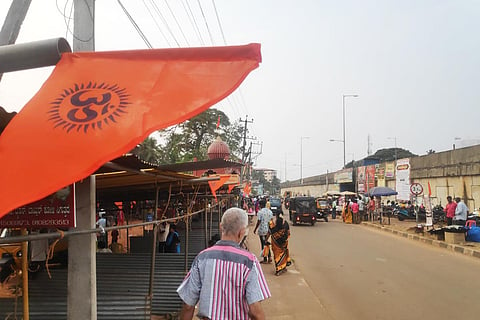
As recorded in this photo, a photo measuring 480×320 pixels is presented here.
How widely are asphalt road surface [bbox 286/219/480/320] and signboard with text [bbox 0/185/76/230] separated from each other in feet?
16.2

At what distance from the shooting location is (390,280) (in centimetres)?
854

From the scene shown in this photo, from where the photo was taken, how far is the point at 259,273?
104 inches

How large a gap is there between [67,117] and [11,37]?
112 inches

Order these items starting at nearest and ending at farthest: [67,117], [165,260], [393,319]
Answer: [67,117] → [393,319] → [165,260]

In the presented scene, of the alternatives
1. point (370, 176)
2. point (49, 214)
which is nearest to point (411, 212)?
point (370, 176)

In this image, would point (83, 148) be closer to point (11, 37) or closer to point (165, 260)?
point (11, 37)

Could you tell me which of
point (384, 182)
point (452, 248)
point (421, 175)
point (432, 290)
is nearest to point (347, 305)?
point (432, 290)

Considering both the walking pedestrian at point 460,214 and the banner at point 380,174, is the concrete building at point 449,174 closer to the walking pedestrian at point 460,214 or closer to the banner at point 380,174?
the banner at point 380,174

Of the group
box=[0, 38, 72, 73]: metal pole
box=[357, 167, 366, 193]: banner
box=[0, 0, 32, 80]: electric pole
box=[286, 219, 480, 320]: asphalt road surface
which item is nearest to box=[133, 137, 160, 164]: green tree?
box=[286, 219, 480, 320]: asphalt road surface

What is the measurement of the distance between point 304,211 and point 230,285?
20476 mm

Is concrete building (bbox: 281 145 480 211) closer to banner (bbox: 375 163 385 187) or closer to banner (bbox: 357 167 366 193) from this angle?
banner (bbox: 375 163 385 187)

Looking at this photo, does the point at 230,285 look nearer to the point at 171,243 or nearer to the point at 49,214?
the point at 49,214

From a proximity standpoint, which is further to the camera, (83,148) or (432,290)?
(432,290)

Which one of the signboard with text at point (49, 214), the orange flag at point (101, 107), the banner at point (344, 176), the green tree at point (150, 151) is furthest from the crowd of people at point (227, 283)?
the banner at point (344, 176)
